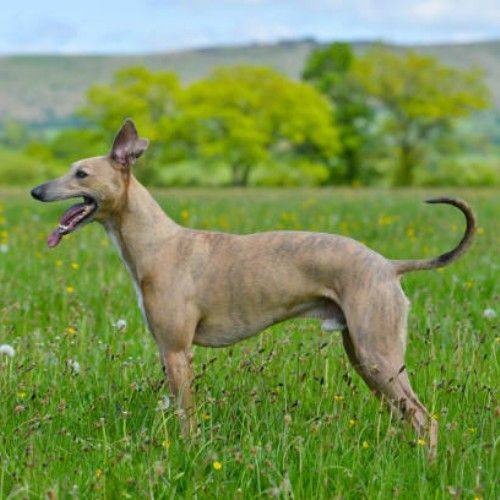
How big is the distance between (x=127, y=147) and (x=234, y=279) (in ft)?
3.41

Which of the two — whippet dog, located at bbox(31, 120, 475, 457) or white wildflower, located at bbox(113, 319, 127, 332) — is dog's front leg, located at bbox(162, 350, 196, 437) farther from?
white wildflower, located at bbox(113, 319, 127, 332)

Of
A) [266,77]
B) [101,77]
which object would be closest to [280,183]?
[266,77]

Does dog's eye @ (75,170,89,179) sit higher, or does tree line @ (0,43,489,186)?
dog's eye @ (75,170,89,179)

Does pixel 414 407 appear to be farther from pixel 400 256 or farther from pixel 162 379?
pixel 400 256

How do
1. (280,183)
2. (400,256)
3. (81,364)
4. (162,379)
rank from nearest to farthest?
(162,379) → (81,364) → (400,256) → (280,183)

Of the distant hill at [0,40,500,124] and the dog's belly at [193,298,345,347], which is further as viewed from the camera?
the distant hill at [0,40,500,124]

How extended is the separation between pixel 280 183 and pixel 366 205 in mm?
56158

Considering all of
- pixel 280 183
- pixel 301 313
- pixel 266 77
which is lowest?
pixel 280 183

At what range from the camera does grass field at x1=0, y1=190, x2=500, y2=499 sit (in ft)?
14.9

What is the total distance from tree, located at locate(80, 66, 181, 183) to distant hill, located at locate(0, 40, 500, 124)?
221ft

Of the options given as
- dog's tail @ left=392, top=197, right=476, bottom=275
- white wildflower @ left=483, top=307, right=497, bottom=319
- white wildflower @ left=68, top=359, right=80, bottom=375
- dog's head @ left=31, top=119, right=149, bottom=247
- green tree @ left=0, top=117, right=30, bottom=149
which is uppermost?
dog's head @ left=31, top=119, right=149, bottom=247

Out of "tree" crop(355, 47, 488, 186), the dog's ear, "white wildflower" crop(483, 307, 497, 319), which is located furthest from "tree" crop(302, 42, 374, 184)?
the dog's ear

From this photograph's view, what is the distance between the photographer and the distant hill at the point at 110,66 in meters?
152

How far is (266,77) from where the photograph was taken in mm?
80938
